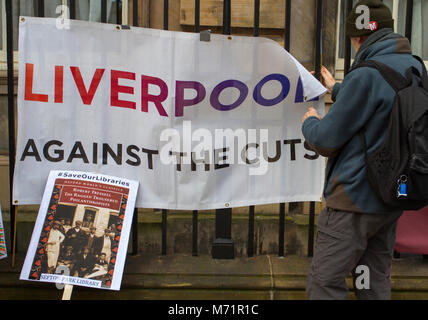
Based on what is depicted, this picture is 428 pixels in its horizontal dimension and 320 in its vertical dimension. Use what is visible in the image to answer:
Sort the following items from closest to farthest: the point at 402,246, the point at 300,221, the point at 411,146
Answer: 1. the point at 411,146
2. the point at 402,246
3. the point at 300,221

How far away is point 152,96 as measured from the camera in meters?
2.97

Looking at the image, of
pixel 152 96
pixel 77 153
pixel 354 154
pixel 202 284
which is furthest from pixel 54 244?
pixel 354 154

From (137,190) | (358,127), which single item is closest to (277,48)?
(358,127)

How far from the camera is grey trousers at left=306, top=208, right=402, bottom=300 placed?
226 cm

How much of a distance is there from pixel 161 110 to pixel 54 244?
106 cm

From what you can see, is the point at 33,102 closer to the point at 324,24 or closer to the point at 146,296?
the point at 146,296

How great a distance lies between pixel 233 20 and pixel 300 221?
189cm

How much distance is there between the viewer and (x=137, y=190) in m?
2.95

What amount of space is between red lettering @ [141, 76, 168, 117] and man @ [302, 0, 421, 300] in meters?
1.02

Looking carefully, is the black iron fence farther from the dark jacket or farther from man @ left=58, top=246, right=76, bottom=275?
the dark jacket

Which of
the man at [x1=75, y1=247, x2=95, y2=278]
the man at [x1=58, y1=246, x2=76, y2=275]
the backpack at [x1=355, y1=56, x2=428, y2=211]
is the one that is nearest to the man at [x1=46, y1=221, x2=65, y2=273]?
the man at [x1=58, y1=246, x2=76, y2=275]

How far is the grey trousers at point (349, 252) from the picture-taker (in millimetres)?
2260

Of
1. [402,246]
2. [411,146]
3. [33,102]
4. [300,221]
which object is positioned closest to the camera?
[411,146]

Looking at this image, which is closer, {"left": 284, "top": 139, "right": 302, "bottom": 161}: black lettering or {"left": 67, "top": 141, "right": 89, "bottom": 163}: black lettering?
{"left": 67, "top": 141, "right": 89, "bottom": 163}: black lettering
